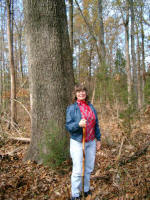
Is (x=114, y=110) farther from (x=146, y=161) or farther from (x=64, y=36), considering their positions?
(x=64, y=36)

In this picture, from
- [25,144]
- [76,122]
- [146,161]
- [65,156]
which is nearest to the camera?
[76,122]

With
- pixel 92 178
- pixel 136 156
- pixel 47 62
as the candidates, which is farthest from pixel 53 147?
pixel 136 156

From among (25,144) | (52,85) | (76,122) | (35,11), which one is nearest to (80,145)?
(76,122)

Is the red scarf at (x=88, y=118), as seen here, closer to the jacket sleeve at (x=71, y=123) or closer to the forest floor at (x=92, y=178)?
the jacket sleeve at (x=71, y=123)

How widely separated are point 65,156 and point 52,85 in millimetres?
1465

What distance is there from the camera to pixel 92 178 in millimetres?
3422

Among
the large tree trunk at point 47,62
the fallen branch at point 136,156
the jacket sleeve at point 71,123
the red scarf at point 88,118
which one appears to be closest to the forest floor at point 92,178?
the fallen branch at point 136,156

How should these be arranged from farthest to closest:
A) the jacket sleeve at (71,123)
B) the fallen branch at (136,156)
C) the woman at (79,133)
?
the fallen branch at (136,156), the woman at (79,133), the jacket sleeve at (71,123)

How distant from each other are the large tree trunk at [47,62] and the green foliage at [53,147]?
129 millimetres

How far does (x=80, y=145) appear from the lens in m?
2.68

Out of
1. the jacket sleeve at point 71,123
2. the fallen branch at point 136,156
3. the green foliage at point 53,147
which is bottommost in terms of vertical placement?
the fallen branch at point 136,156

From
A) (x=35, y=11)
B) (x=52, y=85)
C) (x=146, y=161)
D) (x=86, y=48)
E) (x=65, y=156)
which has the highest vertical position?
(x=86, y=48)

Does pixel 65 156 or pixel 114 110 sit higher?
pixel 114 110

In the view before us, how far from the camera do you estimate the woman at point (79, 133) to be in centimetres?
267
